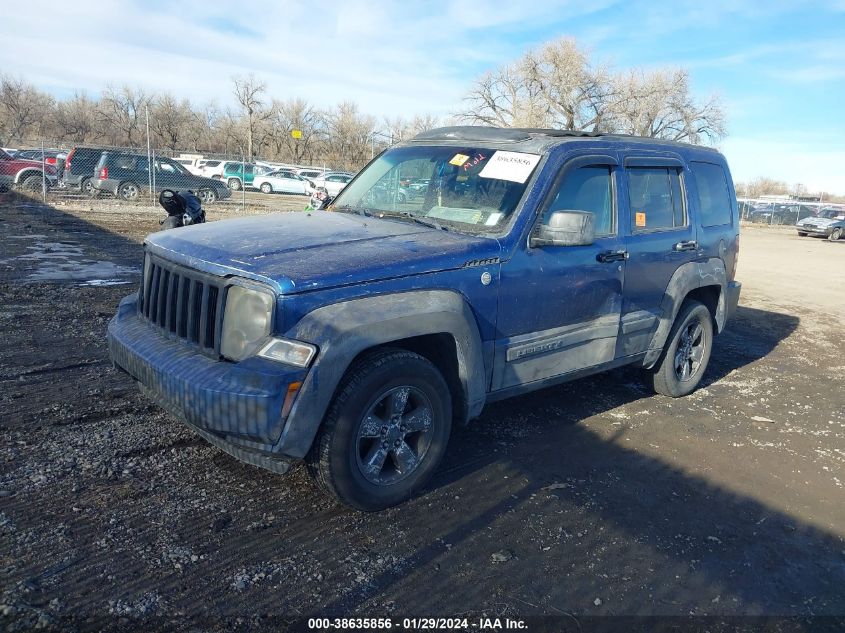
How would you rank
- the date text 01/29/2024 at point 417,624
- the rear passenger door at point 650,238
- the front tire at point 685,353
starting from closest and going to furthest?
1. the date text 01/29/2024 at point 417,624
2. the rear passenger door at point 650,238
3. the front tire at point 685,353

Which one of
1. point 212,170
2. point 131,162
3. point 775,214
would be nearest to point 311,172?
point 212,170

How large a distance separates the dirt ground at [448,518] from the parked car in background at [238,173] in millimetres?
30360

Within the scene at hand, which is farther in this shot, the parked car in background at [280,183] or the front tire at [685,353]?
the parked car in background at [280,183]

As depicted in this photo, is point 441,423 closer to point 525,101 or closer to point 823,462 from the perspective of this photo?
point 823,462

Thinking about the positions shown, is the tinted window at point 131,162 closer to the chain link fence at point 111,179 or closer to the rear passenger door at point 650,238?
the chain link fence at point 111,179

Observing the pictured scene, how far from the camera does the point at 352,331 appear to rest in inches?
119

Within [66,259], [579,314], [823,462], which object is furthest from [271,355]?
[66,259]

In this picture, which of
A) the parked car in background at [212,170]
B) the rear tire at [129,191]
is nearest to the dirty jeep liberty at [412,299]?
the rear tire at [129,191]

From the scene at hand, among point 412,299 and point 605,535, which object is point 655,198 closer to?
point 412,299

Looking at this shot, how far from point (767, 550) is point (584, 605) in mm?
1237

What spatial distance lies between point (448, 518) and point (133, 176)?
22.0 m

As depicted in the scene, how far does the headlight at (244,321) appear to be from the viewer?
3035mm

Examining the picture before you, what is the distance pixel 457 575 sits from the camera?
2.98 m

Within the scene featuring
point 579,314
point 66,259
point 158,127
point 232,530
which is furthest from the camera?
point 158,127
